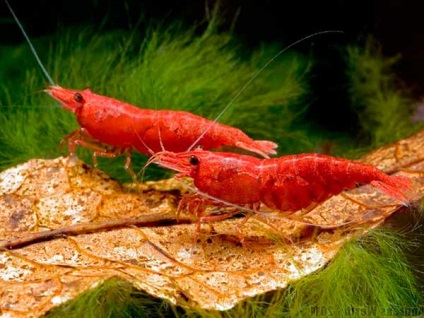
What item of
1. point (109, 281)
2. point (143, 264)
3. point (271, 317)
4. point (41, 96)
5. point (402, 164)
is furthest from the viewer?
point (41, 96)

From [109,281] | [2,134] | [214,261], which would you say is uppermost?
[109,281]

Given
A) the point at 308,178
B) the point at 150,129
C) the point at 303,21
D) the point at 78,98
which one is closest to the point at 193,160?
the point at 308,178

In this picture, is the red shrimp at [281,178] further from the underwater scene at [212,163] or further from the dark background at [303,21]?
the dark background at [303,21]

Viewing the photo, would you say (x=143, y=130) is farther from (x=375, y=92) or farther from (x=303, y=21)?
(x=375, y=92)

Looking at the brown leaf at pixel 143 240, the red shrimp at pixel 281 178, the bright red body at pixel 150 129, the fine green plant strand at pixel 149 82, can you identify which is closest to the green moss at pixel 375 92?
→ the fine green plant strand at pixel 149 82

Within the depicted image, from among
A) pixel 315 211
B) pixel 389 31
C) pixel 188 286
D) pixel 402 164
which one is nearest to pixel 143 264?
pixel 188 286

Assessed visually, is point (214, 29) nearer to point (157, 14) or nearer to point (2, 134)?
point (157, 14)

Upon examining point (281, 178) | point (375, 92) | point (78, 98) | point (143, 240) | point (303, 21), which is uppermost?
→ point (303, 21)
